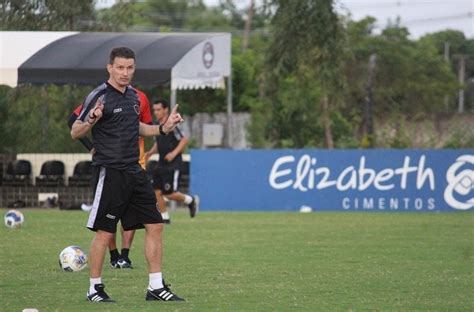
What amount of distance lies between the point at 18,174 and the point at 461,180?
402 inches

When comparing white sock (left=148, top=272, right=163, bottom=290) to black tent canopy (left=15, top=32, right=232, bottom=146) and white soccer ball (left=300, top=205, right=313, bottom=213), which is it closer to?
black tent canopy (left=15, top=32, right=232, bottom=146)

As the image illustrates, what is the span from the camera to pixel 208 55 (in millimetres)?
26938

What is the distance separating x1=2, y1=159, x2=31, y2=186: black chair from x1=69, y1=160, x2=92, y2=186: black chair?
1128mm

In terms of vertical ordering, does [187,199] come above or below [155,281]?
above

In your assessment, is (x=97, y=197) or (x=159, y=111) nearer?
(x=97, y=197)

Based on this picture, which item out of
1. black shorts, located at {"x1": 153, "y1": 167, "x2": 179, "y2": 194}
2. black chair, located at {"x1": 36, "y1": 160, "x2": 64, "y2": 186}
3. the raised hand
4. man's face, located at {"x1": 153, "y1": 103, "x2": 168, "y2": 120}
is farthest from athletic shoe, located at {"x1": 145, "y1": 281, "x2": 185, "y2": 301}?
black chair, located at {"x1": 36, "y1": 160, "x2": 64, "y2": 186}

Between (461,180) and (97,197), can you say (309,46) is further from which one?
(97,197)

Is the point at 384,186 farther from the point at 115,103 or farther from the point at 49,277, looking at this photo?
the point at 115,103

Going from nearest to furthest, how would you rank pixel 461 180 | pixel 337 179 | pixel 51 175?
pixel 461 180 < pixel 337 179 < pixel 51 175

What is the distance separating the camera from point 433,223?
2195cm

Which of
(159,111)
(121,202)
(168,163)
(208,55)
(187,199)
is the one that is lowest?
(187,199)

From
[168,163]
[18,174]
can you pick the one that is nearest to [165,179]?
[168,163]

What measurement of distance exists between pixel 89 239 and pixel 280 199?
29.0ft

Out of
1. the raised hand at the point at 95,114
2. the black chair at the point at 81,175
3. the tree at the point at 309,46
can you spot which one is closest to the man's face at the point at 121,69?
the raised hand at the point at 95,114
